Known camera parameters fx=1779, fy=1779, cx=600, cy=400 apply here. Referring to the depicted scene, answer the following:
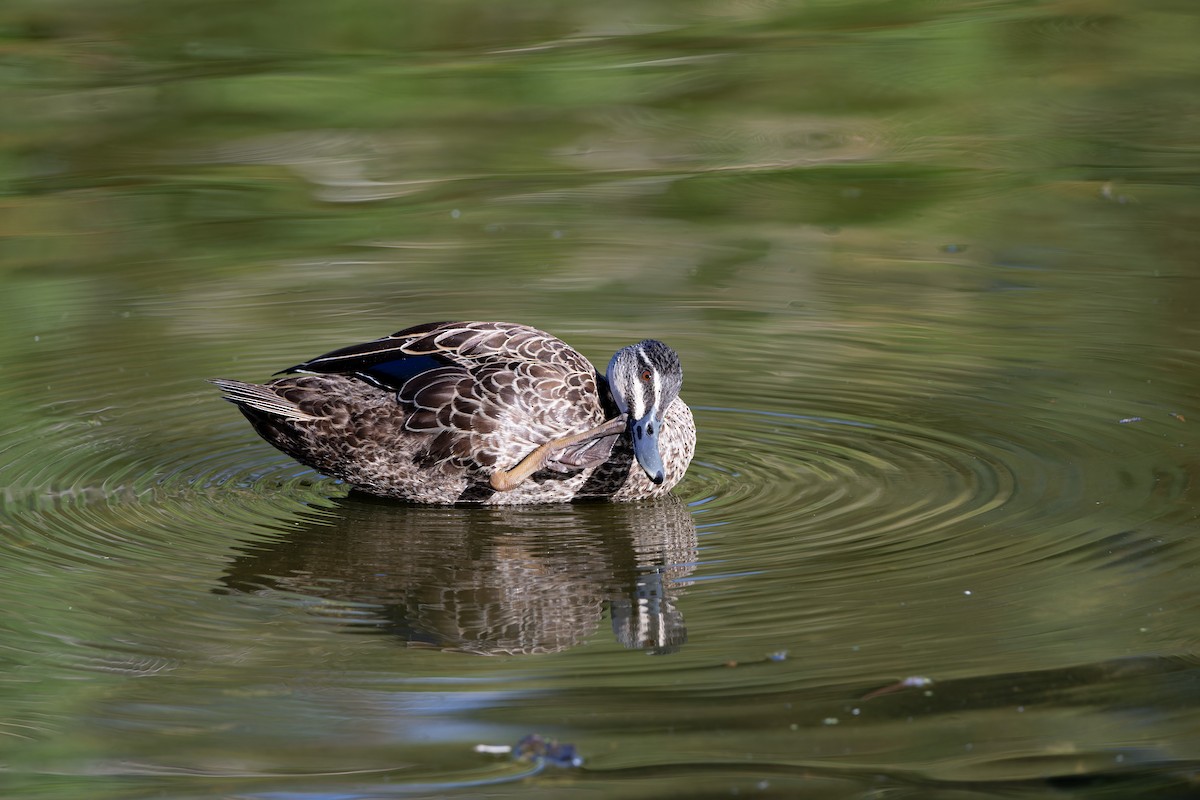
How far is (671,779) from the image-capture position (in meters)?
5.61

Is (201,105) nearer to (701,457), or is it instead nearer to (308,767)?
(701,457)

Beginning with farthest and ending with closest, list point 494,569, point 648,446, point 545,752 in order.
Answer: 1. point 648,446
2. point 494,569
3. point 545,752

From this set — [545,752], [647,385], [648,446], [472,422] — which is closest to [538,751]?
Answer: [545,752]

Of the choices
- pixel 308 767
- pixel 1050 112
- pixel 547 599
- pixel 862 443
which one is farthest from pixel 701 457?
pixel 1050 112

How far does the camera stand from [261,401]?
28.3 ft

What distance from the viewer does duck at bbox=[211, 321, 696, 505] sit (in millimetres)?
8492

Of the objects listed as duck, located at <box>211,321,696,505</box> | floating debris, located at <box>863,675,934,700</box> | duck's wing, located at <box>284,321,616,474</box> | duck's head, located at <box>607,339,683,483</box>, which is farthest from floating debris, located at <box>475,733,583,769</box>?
duck's wing, located at <box>284,321,616,474</box>

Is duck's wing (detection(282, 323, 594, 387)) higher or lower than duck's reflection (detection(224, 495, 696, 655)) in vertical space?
higher

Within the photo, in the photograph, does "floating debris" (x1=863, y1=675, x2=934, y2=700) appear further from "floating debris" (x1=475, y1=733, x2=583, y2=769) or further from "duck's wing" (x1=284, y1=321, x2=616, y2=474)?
"duck's wing" (x1=284, y1=321, x2=616, y2=474)

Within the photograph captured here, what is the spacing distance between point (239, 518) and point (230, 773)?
260 cm

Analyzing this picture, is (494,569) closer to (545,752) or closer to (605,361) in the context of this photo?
(545,752)

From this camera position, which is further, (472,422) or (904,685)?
(472,422)

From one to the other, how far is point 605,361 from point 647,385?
80.5 inches

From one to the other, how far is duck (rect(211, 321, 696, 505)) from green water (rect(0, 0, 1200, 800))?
0.61 feet
